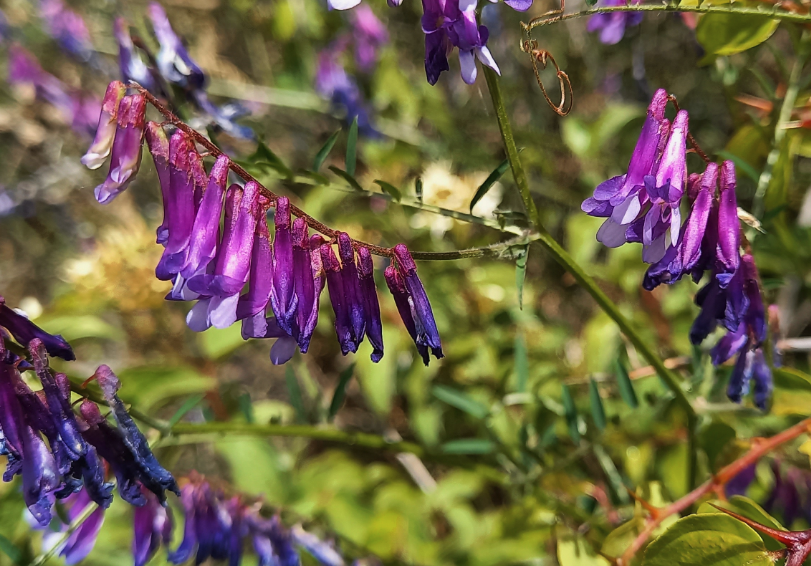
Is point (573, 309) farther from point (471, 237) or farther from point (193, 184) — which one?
point (193, 184)

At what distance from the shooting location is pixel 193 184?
895 millimetres

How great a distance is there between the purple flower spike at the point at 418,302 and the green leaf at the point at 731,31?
76 cm

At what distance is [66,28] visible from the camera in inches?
132

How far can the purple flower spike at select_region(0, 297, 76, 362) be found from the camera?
0.89 metres

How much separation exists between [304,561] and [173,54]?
1.42 m

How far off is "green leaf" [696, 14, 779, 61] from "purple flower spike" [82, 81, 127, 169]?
102 centimetres

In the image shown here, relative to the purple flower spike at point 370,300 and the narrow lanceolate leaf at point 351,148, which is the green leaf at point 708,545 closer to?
the purple flower spike at point 370,300

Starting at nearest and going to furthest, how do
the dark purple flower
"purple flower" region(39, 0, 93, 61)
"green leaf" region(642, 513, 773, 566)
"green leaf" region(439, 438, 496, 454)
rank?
"green leaf" region(642, 513, 773, 566) < the dark purple flower < "green leaf" region(439, 438, 496, 454) < "purple flower" region(39, 0, 93, 61)

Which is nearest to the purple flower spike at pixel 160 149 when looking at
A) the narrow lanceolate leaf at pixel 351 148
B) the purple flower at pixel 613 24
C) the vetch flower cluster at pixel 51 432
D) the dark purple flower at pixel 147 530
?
the vetch flower cluster at pixel 51 432

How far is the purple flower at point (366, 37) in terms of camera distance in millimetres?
3105

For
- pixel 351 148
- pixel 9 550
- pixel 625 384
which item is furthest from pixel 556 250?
pixel 9 550

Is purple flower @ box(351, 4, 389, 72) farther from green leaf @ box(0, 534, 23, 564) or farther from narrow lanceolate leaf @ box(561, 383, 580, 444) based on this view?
green leaf @ box(0, 534, 23, 564)

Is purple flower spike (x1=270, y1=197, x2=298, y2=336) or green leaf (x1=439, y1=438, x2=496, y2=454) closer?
purple flower spike (x1=270, y1=197, x2=298, y2=336)

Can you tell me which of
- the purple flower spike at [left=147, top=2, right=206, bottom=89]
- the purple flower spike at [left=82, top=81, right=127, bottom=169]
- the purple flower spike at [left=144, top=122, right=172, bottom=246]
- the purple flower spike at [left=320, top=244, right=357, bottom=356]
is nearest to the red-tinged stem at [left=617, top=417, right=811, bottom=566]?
the purple flower spike at [left=320, top=244, right=357, bottom=356]
